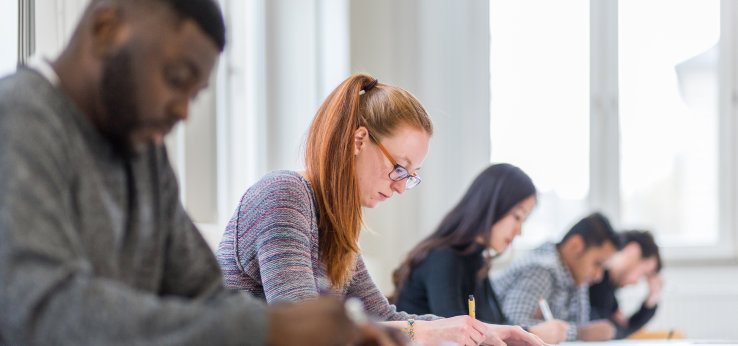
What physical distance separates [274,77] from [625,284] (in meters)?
1.88

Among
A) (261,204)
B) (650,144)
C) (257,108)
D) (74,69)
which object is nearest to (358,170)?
(261,204)

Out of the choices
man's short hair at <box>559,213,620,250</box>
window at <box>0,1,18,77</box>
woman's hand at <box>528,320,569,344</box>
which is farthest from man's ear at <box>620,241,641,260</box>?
window at <box>0,1,18,77</box>

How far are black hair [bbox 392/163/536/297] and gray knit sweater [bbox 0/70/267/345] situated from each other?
1758 millimetres

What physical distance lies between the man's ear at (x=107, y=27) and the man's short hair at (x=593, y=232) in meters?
2.64

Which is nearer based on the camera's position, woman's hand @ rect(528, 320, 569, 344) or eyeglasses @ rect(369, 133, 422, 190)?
eyeglasses @ rect(369, 133, 422, 190)

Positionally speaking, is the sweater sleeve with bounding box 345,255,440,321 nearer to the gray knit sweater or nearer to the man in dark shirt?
the gray knit sweater

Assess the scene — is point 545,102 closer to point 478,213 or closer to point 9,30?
point 478,213

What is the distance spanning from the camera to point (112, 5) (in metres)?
0.71

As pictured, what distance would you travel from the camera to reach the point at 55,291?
24.2 inches

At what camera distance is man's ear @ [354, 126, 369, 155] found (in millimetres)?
1594

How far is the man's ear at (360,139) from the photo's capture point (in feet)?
5.23

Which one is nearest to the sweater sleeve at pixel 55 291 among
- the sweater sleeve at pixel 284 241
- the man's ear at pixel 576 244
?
the sweater sleeve at pixel 284 241

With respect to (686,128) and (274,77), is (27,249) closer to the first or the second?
(274,77)

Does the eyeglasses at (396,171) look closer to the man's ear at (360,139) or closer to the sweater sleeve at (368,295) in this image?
the man's ear at (360,139)
